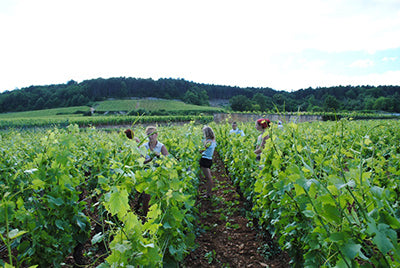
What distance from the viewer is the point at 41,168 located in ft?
9.33

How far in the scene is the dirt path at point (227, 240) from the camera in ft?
11.7

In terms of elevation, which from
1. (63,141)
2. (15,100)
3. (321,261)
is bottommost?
(321,261)

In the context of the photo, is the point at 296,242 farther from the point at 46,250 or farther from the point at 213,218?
the point at 46,250

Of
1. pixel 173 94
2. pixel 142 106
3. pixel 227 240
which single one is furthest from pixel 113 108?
pixel 227 240

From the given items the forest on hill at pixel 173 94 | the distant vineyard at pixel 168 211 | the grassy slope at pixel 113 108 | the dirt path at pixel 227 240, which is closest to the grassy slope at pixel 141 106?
the grassy slope at pixel 113 108

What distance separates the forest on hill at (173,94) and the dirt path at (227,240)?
144ft

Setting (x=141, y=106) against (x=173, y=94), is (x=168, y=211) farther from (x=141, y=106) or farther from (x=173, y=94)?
(x=173, y=94)

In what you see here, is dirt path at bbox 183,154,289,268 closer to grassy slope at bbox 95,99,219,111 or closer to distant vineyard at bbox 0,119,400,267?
distant vineyard at bbox 0,119,400,267

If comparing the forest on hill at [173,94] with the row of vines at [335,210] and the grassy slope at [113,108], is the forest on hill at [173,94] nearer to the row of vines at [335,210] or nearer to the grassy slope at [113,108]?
the grassy slope at [113,108]

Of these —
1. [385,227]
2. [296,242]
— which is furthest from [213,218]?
[385,227]

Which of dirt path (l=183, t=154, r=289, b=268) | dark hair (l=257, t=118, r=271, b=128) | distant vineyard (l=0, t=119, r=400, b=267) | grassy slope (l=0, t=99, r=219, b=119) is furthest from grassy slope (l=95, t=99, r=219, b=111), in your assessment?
distant vineyard (l=0, t=119, r=400, b=267)

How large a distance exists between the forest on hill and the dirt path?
144 ft

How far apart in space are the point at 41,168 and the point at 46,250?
0.91 meters

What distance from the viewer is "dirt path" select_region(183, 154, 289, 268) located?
11.7ft
